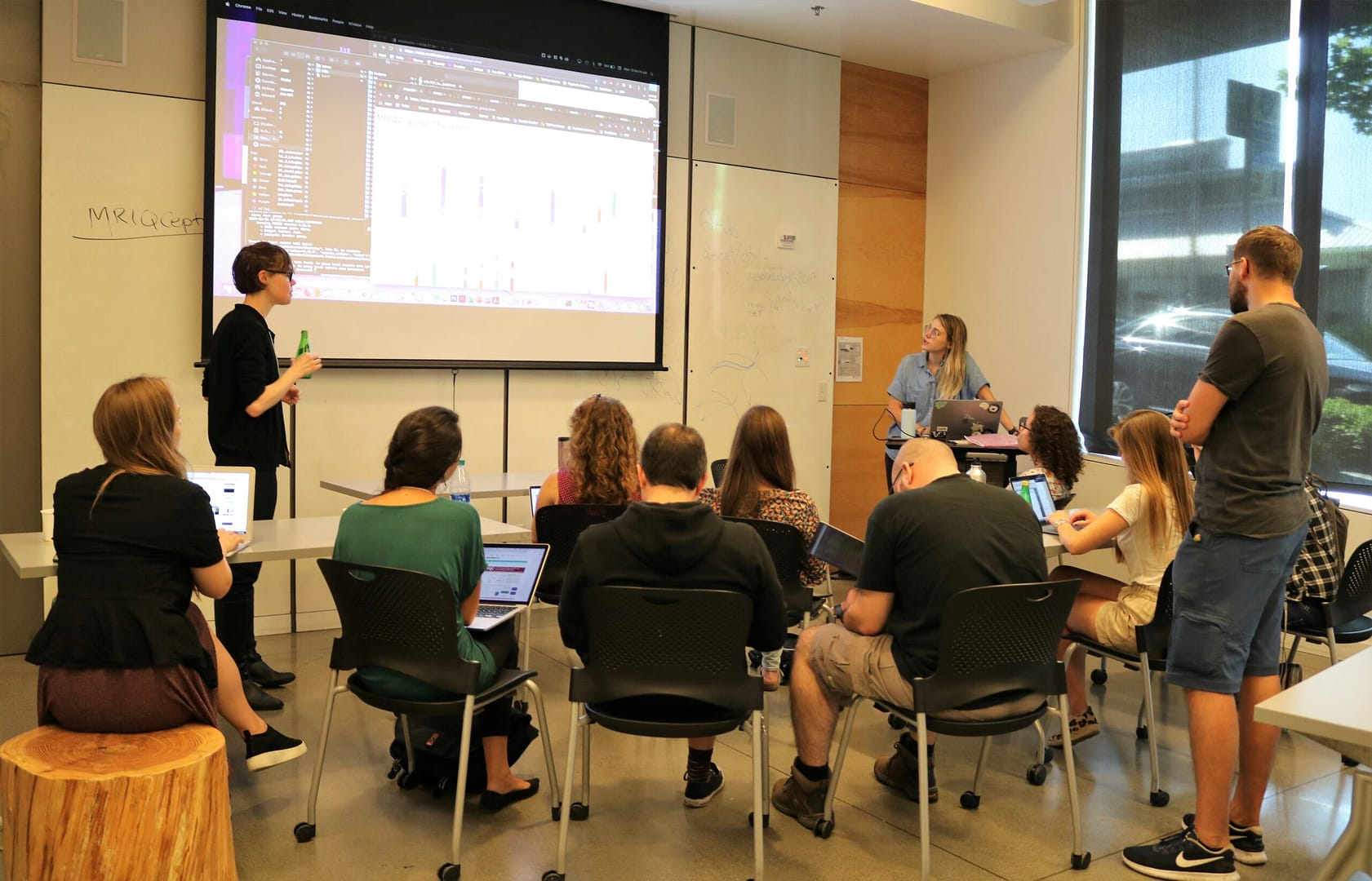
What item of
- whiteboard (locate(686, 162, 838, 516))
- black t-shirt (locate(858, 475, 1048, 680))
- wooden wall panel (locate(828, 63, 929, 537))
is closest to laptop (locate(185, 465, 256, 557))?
black t-shirt (locate(858, 475, 1048, 680))

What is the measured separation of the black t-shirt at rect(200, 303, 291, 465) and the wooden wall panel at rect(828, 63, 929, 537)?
12.9 ft

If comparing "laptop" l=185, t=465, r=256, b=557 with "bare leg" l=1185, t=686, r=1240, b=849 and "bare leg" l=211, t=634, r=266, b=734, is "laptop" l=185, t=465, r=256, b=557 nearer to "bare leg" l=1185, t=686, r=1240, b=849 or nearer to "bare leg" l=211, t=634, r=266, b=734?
"bare leg" l=211, t=634, r=266, b=734

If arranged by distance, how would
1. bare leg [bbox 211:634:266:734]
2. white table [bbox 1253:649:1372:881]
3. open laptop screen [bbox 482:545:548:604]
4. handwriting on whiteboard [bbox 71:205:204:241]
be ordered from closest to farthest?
white table [bbox 1253:649:1372:881], bare leg [bbox 211:634:266:734], open laptop screen [bbox 482:545:548:604], handwriting on whiteboard [bbox 71:205:204:241]

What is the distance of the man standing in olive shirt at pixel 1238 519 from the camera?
2.75 metres

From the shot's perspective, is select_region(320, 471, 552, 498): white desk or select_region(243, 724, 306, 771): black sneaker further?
select_region(320, 471, 552, 498): white desk

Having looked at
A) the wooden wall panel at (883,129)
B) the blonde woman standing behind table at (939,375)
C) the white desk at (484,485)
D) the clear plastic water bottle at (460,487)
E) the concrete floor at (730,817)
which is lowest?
the concrete floor at (730,817)

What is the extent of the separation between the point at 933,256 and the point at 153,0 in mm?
4902

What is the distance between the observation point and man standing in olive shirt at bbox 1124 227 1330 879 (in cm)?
275

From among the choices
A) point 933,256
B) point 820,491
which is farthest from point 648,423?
point 933,256

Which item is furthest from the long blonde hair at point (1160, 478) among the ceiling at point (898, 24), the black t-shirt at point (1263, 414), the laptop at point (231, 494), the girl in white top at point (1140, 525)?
the ceiling at point (898, 24)

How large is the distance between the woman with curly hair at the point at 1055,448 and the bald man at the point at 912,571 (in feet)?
4.72

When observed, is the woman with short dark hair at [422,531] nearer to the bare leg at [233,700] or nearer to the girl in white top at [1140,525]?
the bare leg at [233,700]

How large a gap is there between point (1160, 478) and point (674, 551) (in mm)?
1741

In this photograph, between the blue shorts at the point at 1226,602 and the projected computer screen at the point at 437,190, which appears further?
the projected computer screen at the point at 437,190
